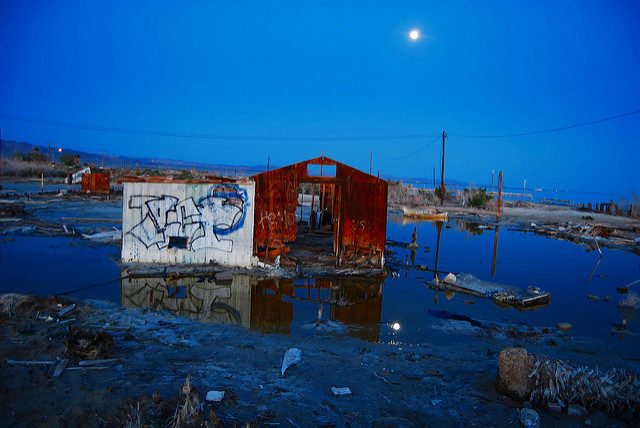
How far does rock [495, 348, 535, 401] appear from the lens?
6074 mm

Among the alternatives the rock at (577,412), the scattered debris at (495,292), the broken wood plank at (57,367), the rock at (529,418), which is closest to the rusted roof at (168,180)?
the scattered debris at (495,292)

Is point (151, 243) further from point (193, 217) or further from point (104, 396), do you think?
point (104, 396)

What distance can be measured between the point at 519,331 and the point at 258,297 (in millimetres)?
6878

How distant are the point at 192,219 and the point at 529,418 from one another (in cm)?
1133

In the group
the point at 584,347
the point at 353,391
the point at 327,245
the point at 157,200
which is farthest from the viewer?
the point at 327,245

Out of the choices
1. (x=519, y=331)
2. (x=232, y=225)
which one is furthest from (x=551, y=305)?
(x=232, y=225)

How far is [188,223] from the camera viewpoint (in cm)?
1385

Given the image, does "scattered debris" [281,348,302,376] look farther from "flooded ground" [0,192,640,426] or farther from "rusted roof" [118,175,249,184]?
"rusted roof" [118,175,249,184]

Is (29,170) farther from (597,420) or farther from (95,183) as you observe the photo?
(597,420)

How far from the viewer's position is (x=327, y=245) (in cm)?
1866

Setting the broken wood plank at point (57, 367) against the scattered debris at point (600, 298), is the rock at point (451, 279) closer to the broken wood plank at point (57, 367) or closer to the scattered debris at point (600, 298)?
the scattered debris at point (600, 298)

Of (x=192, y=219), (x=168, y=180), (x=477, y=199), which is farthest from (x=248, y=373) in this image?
(x=477, y=199)

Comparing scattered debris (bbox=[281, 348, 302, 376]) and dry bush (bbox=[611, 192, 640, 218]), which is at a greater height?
dry bush (bbox=[611, 192, 640, 218])

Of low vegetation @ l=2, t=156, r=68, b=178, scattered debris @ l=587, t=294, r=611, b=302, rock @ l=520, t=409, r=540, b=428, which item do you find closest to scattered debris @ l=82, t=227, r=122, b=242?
rock @ l=520, t=409, r=540, b=428
